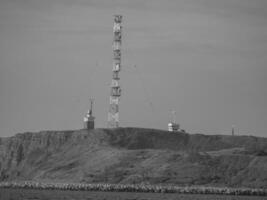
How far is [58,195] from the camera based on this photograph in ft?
508

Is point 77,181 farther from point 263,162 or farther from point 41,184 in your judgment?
point 263,162

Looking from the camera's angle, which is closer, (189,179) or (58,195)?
(58,195)

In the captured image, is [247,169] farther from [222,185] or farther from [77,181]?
[77,181]

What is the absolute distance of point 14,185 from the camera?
A: 193 m

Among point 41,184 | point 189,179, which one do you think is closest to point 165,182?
point 189,179

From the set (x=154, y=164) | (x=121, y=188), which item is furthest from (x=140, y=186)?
(x=154, y=164)

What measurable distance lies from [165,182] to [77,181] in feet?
48.8

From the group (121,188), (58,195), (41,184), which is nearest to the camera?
(58,195)

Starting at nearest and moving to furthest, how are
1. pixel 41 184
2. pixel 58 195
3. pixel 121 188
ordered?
pixel 58 195 → pixel 121 188 → pixel 41 184

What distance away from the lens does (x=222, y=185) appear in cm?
18475

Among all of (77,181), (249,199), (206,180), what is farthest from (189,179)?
(249,199)

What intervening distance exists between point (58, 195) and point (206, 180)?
1475 inches

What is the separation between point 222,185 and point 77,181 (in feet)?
77.7

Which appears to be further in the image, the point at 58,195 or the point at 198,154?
the point at 198,154
